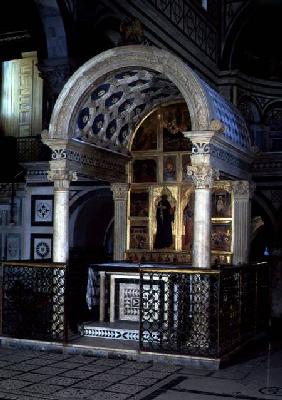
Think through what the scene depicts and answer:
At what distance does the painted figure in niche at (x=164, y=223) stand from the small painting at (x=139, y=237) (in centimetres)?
22

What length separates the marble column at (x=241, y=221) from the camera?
10.9 metres

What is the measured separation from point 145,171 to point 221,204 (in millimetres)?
1541

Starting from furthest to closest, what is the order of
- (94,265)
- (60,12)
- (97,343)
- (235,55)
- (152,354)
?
(235,55) → (60,12) → (94,265) → (97,343) → (152,354)

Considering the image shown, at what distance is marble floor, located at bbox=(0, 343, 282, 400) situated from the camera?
6387 millimetres

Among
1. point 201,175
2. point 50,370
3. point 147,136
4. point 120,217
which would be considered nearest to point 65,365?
point 50,370

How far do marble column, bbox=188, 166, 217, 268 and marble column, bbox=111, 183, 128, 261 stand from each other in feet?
10.7

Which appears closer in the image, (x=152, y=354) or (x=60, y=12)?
(x=152, y=354)

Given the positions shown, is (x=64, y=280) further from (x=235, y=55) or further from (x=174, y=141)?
(x=235, y=55)

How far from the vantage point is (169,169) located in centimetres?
1145

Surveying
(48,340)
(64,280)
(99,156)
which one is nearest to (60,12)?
(99,156)

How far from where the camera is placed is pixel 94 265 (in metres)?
9.91

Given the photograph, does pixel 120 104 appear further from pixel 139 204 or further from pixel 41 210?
pixel 41 210

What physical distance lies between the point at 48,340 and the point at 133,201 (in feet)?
12.3

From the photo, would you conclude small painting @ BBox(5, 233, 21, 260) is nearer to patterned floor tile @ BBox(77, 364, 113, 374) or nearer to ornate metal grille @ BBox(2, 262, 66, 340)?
ornate metal grille @ BBox(2, 262, 66, 340)
